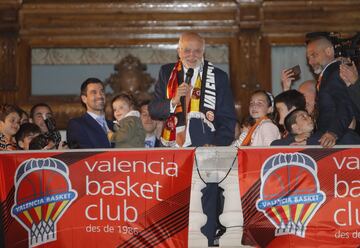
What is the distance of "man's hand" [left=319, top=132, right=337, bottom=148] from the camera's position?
8.44 m

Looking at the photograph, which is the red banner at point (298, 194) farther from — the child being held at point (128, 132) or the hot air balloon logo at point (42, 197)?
the hot air balloon logo at point (42, 197)

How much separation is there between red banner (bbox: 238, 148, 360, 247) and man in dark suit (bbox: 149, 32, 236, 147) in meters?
0.80

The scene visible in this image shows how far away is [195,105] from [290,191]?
146 cm

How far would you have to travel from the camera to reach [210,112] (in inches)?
362

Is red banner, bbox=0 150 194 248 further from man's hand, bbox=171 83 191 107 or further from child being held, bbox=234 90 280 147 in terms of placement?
child being held, bbox=234 90 280 147

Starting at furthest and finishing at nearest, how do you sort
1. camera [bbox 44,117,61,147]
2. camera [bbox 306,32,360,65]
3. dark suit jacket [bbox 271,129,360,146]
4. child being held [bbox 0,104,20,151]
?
1. child being held [bbox 0,104,20,151]
2. camera [bbox 44,117,61,147]
3. camera [bbox 306,32,360,65]
4. dark suit jacket [bbox 271,129,360,146]

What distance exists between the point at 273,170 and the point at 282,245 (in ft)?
2.39

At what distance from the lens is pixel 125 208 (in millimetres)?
8578

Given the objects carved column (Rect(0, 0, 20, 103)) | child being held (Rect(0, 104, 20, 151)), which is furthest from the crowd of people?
carved column (Rect(0, 0, 20, 103))

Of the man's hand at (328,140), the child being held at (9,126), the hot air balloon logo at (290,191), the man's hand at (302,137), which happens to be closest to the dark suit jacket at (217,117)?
the man's hand at (302,137)

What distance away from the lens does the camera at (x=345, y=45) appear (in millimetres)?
9367

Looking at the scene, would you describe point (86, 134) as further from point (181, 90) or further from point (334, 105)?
point (334, 105)

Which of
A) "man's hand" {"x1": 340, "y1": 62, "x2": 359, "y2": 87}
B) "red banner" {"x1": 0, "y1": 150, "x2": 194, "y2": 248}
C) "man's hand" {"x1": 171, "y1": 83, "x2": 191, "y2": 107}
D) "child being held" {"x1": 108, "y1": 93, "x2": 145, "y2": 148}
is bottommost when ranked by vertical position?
"red banner" {"x1": 0, "y1": 150, "x2": 194, "y2": 248}

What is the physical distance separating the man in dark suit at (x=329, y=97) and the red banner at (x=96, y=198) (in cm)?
140
